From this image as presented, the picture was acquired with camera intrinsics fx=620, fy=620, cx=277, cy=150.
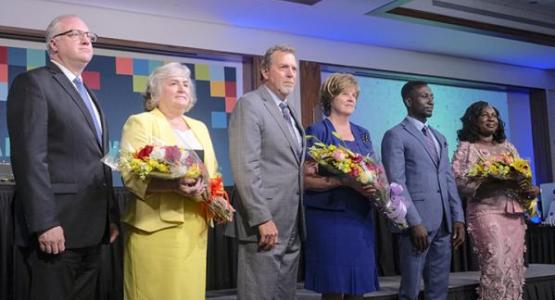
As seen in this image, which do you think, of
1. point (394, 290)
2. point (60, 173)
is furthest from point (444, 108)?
point (60, 173)

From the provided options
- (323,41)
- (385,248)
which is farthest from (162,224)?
(323,41)

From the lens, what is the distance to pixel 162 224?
2387mm

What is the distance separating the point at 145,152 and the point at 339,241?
1.03 meters

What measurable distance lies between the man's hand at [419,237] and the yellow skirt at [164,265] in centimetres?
128

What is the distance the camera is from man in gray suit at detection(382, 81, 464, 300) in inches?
130

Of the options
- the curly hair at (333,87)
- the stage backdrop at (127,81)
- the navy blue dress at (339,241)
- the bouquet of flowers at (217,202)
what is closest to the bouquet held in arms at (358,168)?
the navy blue dress at (339,241)

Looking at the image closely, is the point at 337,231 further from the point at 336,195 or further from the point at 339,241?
the point at 336,195

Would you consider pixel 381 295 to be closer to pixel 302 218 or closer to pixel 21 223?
pixel 302 218

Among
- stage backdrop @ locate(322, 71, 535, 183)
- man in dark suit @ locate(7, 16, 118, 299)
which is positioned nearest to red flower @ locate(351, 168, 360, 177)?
man in dark suit @ locate(7, 16, 118, 299)

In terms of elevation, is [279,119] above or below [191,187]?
above

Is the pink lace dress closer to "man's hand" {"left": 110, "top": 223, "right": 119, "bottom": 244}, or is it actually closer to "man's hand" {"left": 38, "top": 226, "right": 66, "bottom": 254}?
"man's hand" {"left": 110, "top": 223, "right": 119, "bottom": 244}

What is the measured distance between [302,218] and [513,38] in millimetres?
5365

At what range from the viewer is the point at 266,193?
2605 mm

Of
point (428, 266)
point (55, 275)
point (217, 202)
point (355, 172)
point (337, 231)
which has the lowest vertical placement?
point (428, 266)
